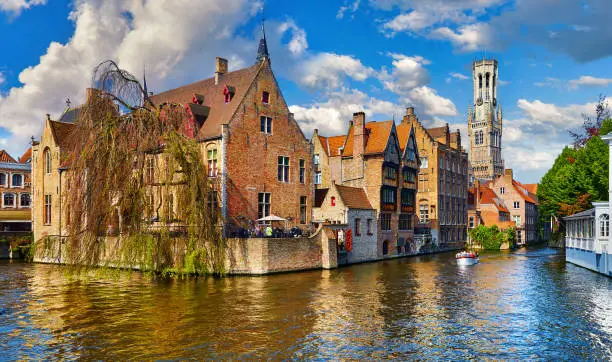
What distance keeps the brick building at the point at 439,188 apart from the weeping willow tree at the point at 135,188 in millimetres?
37370

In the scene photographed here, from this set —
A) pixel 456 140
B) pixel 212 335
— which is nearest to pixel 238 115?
pixel 212 335

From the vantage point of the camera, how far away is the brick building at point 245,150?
40.4m

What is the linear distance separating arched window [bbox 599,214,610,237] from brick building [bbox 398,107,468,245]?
28281mm

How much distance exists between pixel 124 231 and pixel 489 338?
20.4 m

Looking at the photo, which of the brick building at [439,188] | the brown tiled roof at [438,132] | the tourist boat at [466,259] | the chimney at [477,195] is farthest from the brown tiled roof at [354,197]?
the chimney at [477,195]

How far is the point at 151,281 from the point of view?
32.9m

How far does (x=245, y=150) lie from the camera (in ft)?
136

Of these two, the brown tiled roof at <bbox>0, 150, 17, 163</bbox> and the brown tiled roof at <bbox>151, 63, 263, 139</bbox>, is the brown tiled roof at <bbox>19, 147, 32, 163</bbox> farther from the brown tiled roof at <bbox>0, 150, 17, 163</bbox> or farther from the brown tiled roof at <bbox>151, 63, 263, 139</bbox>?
the brown tiled roof at <bbox>151, 63, 263, 139</bbox>

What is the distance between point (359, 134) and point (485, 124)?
462ft

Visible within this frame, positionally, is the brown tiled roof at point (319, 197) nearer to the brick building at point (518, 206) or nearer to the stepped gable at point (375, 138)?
the stepped gable at point (375, 138)

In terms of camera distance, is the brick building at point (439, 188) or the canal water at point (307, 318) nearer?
the canal water at point (307, 318)

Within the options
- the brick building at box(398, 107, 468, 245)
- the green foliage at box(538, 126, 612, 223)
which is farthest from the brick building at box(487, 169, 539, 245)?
the green foliage at box(538, 126, 612, 223)

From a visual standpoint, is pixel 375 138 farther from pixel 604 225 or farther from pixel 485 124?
pixel 485 124

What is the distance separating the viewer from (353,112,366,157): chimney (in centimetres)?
5359
